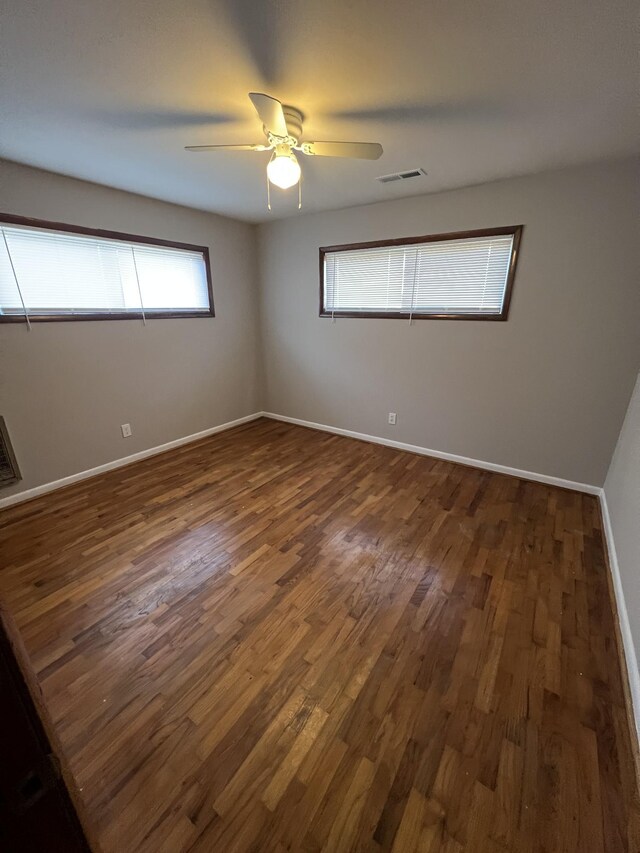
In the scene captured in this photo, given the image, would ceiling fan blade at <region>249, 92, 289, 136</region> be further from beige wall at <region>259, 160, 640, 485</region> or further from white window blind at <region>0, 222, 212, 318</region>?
white window blind at <region>0, 222, 212, 318</region>

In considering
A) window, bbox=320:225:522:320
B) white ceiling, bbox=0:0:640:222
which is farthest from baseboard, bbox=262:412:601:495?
white ceiling, bbox=0:0:640:222

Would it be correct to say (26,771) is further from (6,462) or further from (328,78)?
(6,462)

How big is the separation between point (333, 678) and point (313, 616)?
308mm

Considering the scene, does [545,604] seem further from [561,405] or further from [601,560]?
[561,405]

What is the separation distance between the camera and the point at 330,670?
1444 mm

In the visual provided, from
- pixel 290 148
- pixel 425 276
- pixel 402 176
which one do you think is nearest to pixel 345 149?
pixel 290 148

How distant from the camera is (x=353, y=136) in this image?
1.98 meters

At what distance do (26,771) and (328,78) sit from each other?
2245 millimetres

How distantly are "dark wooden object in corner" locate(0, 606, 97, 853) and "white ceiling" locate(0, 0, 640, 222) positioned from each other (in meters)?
1.84

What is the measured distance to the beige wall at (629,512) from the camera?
4.86ft

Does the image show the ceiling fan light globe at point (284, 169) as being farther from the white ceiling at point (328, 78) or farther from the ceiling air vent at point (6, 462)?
A: the ceiling air vent at point (6, 462)

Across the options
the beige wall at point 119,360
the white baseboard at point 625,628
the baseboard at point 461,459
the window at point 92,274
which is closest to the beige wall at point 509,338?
the baseboard at point 461,459

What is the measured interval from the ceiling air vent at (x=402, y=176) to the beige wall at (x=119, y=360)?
198 centimetres

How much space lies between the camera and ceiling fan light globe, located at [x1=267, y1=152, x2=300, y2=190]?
5.67ft
